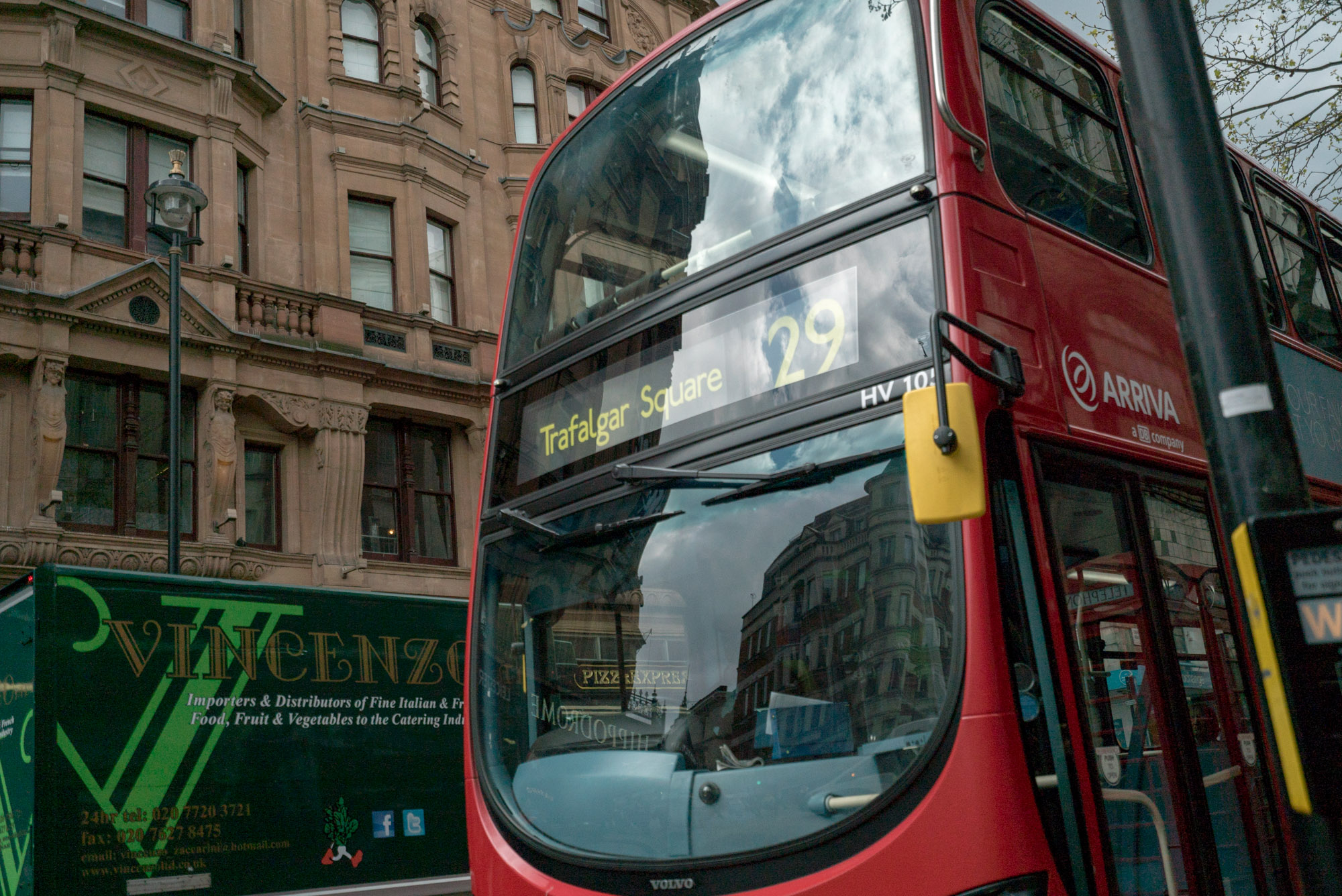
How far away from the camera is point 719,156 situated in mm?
4668

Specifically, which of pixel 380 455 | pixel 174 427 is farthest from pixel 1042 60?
pixel 380 455

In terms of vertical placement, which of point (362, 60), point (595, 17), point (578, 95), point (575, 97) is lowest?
point (362, 60)

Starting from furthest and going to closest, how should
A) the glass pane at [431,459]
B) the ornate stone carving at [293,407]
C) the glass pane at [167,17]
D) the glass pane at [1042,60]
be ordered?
the glass pane at [431,459] → the glass pane at [167,17] → the ornate stone carving at [293,407] → the glass pane at [1042,60]

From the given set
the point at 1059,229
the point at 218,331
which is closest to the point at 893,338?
the point at 1059,229

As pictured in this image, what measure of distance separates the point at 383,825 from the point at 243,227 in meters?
12.1

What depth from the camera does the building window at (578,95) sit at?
2159 centimetres

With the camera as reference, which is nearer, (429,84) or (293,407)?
(293,407)

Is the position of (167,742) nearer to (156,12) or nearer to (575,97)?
(156,12)

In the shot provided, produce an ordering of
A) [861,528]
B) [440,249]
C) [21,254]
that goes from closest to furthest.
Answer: [861,528]
[21,254]
[440,249]

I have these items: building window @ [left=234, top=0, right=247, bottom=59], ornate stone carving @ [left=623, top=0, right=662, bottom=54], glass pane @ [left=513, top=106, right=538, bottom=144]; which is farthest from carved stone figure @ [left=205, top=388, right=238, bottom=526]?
ornate stone carving @ [left=623, top=0, right=662, bottom=54]

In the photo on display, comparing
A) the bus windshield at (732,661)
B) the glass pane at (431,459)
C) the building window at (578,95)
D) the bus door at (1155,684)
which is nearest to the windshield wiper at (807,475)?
the bus windshield at (732,661)

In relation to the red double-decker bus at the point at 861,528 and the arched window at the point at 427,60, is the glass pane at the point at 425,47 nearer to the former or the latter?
the arched window at the point at 427,60

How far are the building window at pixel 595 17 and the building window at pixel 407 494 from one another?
9499 millimetres

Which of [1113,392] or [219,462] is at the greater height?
[219,462]
